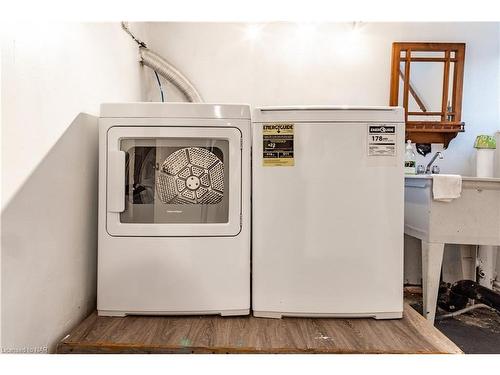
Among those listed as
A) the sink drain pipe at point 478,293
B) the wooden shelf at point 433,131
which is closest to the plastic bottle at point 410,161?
the wooden shelf at point 433,131

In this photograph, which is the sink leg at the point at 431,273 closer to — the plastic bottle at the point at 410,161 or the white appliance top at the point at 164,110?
the plastic bottle at the point at 410,161

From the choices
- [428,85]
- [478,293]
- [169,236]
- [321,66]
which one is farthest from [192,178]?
[428,85]

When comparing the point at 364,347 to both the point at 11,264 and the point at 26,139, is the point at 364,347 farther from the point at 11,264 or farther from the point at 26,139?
the point at 26,139

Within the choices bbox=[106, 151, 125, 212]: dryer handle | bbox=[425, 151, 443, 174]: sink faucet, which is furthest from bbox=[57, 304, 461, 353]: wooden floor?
bbox=[425, 151, 443, 174]: sink faucet

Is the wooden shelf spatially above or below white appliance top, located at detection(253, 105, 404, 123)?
above

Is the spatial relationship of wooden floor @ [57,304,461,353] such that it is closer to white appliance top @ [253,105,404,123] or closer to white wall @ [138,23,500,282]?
white appliance top @ [253,105,404,123]

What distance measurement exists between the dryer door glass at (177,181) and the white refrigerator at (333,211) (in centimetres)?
22

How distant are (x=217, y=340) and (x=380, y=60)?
246 centimetres

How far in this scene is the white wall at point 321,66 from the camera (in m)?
2.80

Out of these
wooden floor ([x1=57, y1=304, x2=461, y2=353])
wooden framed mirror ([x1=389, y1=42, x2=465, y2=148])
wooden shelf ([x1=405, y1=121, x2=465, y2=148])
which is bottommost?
wooden floor ([x1=57, y1=304, x2=461, y2=353])

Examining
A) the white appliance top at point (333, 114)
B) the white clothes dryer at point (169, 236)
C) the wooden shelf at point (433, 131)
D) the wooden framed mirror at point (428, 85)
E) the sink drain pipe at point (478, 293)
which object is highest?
the wooden framed mirror at point (428, 85)

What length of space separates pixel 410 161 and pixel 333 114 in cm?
141

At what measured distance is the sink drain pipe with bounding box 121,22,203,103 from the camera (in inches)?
100

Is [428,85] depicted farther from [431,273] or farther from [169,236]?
[169,236]
